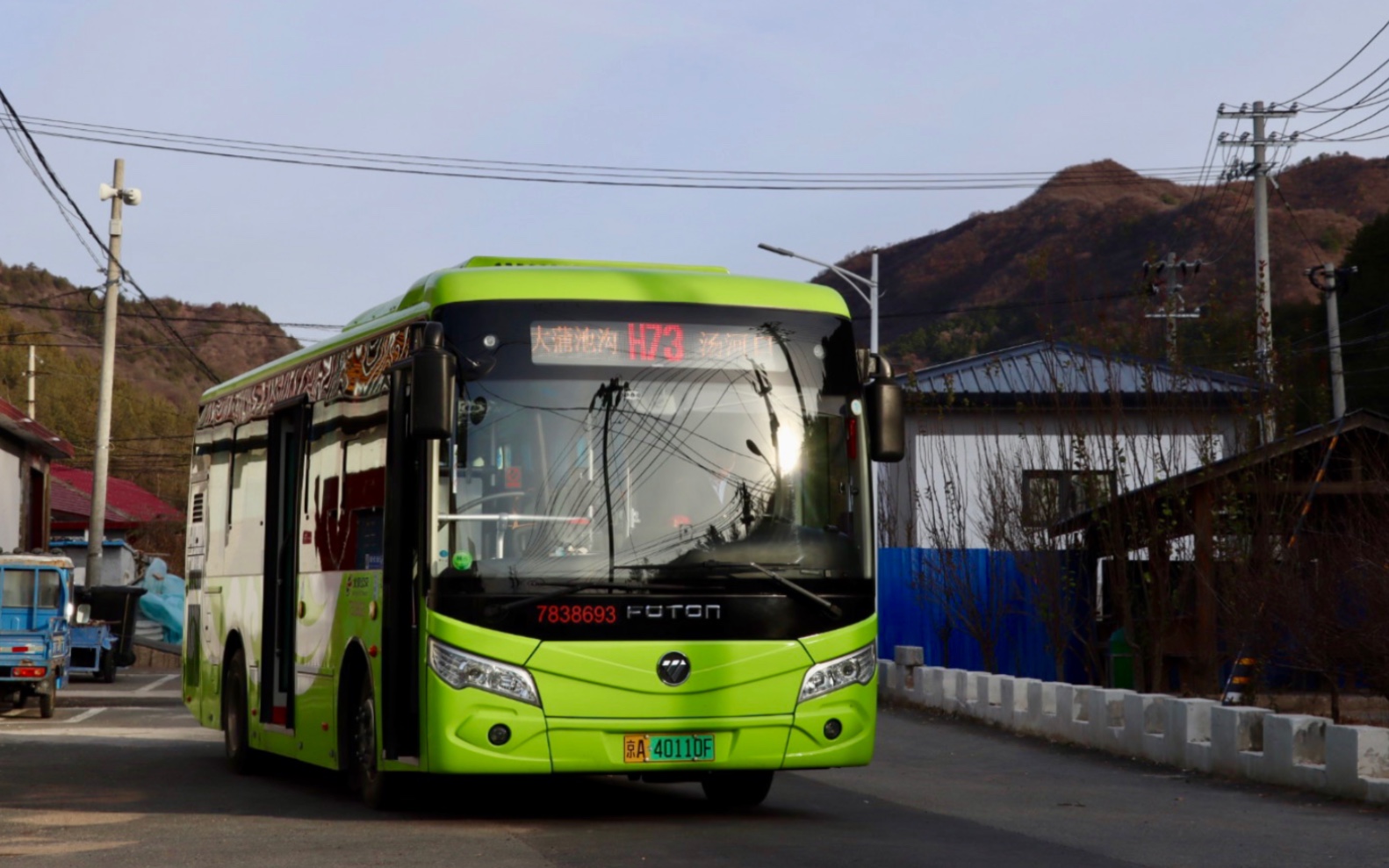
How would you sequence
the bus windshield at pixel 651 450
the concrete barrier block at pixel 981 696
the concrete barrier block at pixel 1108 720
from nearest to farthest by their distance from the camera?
the bus windshield at pixel 651 450 → the concrete barrier block at pixel 1108 720 → the concrete barrier block at pixel 981 696

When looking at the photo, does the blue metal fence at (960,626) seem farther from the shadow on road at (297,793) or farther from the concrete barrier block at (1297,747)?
the shadow on road at (297,793)

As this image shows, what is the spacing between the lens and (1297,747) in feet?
47.0

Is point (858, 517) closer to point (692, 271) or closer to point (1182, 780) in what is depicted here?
point (692, 271)

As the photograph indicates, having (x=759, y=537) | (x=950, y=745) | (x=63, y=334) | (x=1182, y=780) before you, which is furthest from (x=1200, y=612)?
(x=63, y=334)

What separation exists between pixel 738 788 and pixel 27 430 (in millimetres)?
31369

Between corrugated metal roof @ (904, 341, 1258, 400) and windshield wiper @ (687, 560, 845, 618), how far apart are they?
41.8 ft

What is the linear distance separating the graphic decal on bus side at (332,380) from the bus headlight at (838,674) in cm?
308

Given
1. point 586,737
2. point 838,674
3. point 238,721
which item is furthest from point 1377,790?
point 238,721

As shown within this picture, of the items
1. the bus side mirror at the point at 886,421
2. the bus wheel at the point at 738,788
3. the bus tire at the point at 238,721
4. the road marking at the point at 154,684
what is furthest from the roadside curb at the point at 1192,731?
the road marking at the point at 154,684

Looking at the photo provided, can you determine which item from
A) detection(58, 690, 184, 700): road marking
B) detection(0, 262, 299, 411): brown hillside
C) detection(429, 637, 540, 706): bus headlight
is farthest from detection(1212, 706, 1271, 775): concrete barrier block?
detection(0, 262, 299, 411): brown hillside

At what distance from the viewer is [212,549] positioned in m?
16.3

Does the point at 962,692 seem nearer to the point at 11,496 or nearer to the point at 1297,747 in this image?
the point at 1297,747

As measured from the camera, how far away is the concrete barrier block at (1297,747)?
14258 millimetres

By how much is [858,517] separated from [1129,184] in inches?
6056
